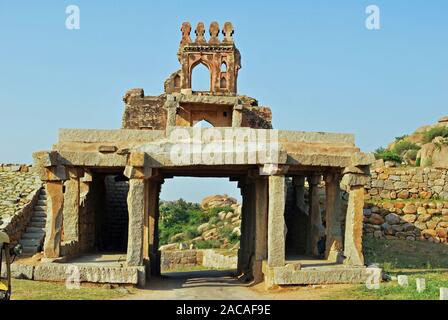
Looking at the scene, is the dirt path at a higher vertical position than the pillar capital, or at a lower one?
lower

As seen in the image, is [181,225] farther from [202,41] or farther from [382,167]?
[382,167]

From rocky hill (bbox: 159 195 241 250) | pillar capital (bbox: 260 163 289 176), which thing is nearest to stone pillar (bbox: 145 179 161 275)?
pillar capital (bbox: 260 163 289 176)

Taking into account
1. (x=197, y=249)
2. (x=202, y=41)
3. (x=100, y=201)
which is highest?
(x=202, y=41)

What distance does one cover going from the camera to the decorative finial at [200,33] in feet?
111

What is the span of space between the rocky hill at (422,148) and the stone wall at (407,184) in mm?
7887

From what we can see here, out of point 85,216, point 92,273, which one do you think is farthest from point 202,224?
point 92,273

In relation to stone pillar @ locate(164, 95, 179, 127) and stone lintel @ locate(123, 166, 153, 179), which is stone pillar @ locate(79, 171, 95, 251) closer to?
stone lintel @ locate(123, 166, 153, 179)

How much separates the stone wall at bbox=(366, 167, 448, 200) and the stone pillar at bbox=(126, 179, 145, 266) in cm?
1140

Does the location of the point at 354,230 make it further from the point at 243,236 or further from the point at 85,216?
the point at 85,216

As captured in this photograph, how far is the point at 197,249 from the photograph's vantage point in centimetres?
2920

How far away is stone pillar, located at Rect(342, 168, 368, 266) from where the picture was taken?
1494cm

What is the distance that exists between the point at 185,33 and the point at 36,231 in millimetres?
18093

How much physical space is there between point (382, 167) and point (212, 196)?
20357 mm
